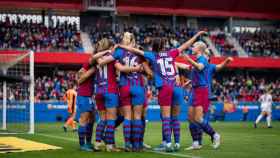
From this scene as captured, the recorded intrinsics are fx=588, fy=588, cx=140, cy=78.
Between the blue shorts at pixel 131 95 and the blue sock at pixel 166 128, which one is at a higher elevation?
the blue shorts at pixel 131 95

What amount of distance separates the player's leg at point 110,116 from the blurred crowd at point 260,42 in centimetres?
3961

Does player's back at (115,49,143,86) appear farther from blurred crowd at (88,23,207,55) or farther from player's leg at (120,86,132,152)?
blurred crowd at (88,23,207,55)

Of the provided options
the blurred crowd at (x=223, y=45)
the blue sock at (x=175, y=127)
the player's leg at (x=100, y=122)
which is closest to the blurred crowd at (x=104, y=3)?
the blurred crowd at (x=223, y=45)

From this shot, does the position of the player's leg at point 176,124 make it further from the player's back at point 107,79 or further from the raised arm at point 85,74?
the raised arm at point 85,74

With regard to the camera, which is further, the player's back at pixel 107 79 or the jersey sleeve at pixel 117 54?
the player's back at pixel 107 79

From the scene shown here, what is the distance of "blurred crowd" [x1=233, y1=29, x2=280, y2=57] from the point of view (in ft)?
164

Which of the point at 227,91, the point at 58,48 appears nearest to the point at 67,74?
the point at 58,48

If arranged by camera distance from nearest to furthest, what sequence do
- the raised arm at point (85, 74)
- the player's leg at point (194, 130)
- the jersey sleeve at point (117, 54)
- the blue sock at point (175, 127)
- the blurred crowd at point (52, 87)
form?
the jersey sleeve at point (117, 54) < the raised arm at point (85, 74) < the blue sock at point (175, 127) < the player's leg at point (194, 130) < the blurred crowd at point (52, 87)

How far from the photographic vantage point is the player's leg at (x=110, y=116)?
1088cm

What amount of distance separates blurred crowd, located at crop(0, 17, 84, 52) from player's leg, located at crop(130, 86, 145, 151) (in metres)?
32.0

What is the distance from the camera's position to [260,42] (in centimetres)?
5081

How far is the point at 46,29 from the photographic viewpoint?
4528 centimetres

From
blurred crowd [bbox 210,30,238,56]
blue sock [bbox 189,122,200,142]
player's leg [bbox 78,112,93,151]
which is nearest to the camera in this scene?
player's leg [bbox 78,112,93,151]

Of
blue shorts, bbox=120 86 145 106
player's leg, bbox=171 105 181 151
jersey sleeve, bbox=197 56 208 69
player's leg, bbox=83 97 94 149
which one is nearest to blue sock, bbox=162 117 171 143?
player's leg, bbox=171 105 181 151
